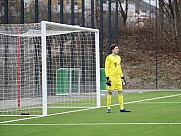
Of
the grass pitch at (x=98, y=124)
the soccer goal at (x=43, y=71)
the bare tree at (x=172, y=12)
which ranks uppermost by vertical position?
the bare tree at (x=172, y=12)

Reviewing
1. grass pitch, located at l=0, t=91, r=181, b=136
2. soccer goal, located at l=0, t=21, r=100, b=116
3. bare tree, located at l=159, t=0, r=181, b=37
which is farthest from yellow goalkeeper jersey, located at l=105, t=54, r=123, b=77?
bare tree, located at l=159, t=0, r=181, b=37

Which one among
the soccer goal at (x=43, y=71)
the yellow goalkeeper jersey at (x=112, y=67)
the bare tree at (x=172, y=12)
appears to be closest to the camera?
the yellow goalkeeper jersey at (x=112, y=67)

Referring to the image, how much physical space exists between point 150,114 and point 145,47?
2378 centimetres

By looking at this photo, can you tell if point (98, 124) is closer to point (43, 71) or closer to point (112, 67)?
point (43, 71)

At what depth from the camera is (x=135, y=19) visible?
143ft

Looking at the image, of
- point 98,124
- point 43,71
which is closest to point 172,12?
point 43,71

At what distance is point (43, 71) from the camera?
1655 cm

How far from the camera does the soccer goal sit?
18.1 metres

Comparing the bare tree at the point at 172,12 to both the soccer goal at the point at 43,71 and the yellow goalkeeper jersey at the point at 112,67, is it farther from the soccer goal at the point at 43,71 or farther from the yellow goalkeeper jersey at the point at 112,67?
the yellow goalkeeper jersey at the point at 112,67

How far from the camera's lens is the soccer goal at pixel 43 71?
18.1m

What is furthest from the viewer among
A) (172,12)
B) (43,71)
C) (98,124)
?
(172,12)

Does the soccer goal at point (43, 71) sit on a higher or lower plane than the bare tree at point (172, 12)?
lower

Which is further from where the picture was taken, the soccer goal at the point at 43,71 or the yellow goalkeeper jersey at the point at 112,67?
the soccer goal at the point at 43,71

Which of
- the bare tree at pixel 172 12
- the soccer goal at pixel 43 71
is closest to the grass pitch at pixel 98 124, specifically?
the soccer goal at pixel 43 71
